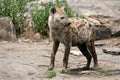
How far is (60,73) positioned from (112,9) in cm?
581

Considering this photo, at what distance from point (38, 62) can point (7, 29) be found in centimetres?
310

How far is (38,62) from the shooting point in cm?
912

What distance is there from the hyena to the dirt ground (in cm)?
38

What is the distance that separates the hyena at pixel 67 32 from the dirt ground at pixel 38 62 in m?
0.38

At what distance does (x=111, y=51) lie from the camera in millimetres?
10539

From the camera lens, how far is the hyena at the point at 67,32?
795cm

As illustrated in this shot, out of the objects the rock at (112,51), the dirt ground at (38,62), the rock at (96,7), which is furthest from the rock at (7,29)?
the rock at (112,51)

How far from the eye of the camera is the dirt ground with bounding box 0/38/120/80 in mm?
7824

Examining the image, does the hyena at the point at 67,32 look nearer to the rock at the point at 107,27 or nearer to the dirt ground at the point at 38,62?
the dirt ground at the point at 38,62

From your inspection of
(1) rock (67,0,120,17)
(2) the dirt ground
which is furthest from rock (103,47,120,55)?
(1) rock (67,0,120,17)

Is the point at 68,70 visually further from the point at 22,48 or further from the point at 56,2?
the point at 56,2

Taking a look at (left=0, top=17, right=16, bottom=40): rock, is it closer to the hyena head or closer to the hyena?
the hyena

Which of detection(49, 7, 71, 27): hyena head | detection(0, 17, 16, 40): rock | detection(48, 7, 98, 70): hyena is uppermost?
detection(49, 7, 71, 27): hyena head

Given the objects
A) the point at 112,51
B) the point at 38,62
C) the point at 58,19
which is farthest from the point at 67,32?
the point at 112,51
